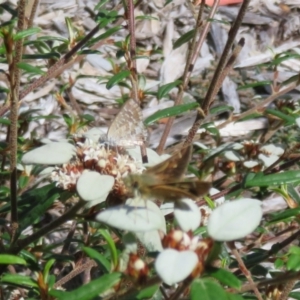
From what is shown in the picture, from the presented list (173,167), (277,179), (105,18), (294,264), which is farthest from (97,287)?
(105,18)

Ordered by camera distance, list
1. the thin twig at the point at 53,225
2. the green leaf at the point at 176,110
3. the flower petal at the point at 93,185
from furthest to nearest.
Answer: the green leaf at the point at 176,110 < the thin twig at the point at 53,225 < the flower petal at the point at 93,185

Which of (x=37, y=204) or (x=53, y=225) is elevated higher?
(x=37, y=204)

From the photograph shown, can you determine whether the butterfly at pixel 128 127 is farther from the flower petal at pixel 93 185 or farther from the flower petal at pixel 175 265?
the flower petal at pixel 175 265

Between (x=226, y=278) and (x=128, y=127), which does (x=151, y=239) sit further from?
(x=128, y=127)

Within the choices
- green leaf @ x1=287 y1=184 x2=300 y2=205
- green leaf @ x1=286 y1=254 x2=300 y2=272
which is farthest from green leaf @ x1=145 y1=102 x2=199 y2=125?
green leaf @ x1=286 y1=254 x2=300 y2=272

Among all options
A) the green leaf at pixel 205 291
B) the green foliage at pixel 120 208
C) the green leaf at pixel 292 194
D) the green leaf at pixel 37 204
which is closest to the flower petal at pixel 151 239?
the green foliage at pixel 120 208

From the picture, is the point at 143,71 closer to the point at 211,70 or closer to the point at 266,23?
the point at 211,70

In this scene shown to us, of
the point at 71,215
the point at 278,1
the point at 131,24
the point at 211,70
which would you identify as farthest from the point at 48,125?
the point at 71,215
